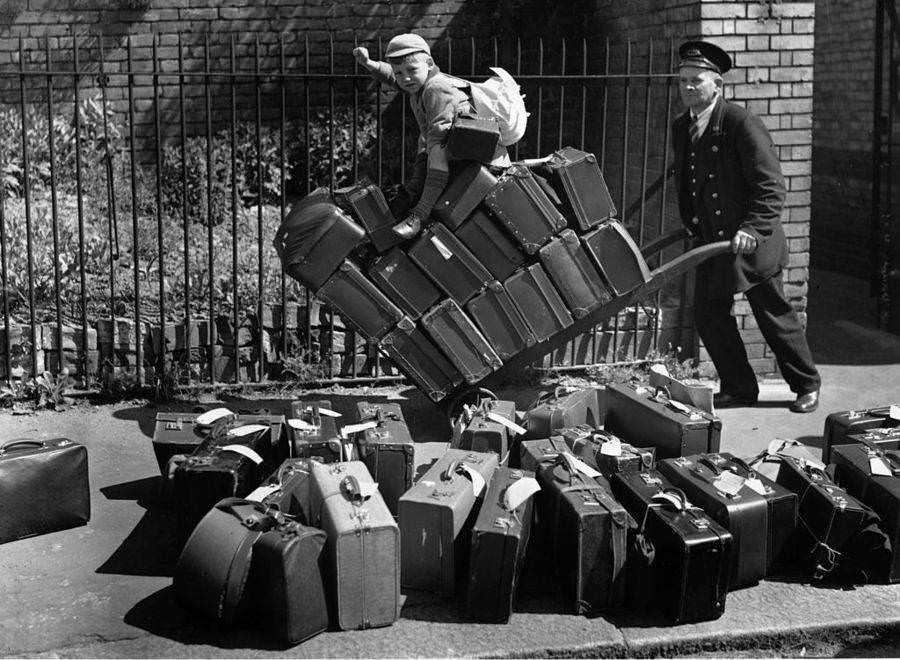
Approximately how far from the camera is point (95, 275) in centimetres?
864

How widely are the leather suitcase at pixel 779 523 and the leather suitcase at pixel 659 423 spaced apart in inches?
24.1

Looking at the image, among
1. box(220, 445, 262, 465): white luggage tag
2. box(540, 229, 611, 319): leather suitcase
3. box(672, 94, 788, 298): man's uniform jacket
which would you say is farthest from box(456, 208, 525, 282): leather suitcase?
box(220, 445, 262, 465): white luggage tag

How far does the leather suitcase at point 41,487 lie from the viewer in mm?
5281

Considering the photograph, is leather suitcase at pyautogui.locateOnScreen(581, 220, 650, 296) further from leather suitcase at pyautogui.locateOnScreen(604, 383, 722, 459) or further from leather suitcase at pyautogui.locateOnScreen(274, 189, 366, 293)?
leather suitcase at pyautogui.locateOnScreen(274, 189, 366, 293)

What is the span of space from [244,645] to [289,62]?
8.74 metres

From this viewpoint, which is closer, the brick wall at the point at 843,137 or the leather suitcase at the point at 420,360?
the leather suitcase at the point at 420,360

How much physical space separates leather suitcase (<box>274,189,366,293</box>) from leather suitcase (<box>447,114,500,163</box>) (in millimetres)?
666

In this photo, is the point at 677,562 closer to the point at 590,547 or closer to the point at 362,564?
the point at 590,547

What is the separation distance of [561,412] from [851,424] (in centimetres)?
144

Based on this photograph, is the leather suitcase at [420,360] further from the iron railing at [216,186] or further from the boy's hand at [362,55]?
the boy's hand at [362,55]

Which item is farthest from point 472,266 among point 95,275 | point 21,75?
point 95,275

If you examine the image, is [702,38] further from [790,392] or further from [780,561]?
[780,561]

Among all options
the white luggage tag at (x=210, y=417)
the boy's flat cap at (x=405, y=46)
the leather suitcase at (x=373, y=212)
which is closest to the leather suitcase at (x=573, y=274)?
the leather suitcase at (x=373, y=212)

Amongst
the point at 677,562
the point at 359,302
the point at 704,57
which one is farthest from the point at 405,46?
the point at 677,562
